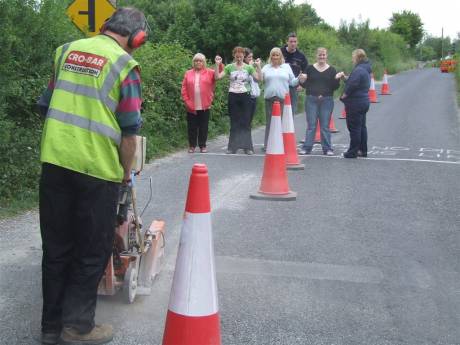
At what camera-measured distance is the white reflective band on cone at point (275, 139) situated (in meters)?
8.14

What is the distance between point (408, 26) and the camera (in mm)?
96062

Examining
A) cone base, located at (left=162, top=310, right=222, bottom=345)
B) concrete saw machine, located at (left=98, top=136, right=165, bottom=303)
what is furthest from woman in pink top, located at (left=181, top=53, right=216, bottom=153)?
cone base, located at (left=162, top=310, right=222, bottom=345)

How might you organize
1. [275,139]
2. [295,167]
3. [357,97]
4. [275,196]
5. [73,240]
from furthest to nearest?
[357,97]
[295,167]
[275,139]
[275,196]
[73,240]

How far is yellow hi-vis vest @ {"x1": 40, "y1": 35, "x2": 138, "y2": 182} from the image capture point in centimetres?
353

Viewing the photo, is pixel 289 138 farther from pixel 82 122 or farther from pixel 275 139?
pixel 82 122

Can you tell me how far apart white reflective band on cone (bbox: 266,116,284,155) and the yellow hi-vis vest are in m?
4.67

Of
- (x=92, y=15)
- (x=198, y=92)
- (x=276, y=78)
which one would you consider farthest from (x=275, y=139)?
(x=198, y=92)

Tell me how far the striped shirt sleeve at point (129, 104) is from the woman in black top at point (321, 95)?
819 centimetres

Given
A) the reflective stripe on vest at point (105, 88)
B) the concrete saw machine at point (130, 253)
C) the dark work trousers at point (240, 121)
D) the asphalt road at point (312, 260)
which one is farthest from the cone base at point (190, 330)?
the dark work trousers at point (240, 121)

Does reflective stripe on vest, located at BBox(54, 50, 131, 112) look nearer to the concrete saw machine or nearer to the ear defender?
the ear defender

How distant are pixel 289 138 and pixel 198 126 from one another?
2.62 meters

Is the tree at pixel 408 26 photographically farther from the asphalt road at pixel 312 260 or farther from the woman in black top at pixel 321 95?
the asphalt road at pixel 312 260

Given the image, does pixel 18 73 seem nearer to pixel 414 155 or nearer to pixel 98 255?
pixel 98 255

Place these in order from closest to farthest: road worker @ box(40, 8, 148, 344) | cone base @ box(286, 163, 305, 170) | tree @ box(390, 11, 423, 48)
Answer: road worker @ box(40, 8, 148, 344) < cone base @ box(286, 163, 305, 170) < tree @ box(390, 11, 423, 48)
